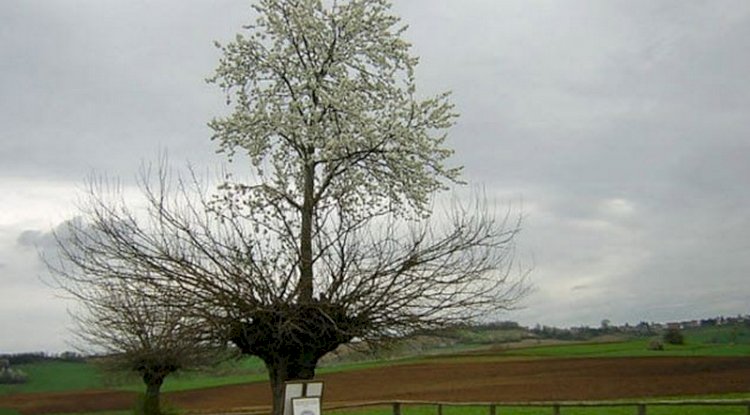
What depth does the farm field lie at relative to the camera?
113ft

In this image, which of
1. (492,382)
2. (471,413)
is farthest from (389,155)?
(492,382)

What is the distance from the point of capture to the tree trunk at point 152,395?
3153cm

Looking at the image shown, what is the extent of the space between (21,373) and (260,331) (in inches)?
1088

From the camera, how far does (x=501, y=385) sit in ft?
132

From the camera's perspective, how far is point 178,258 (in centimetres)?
1428

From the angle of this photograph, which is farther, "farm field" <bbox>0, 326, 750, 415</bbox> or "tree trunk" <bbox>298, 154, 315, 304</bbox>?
"farm field" <bbox>0, 326, 750, 415</bbox>

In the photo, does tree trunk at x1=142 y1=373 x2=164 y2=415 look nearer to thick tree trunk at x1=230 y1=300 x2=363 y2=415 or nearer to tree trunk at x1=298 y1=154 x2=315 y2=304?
thick tree trunk at x1=230 y1=300 x2=363 y2=415

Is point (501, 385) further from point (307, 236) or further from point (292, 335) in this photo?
point (292, 335)

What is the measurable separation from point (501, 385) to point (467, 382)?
2867mm

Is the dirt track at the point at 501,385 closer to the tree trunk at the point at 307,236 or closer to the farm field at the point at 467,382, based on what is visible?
the farm field at the point at 467,382

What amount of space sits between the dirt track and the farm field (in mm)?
45

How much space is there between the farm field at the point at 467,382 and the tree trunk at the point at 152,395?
1621 mm

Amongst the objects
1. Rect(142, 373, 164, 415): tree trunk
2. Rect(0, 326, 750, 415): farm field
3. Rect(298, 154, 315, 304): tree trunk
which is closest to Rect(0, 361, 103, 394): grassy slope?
Rect(0, 326, 750, 415): farm field

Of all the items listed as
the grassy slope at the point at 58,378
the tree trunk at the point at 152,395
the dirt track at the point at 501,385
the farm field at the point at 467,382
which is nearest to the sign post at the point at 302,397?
the farm field at the point at 467,382
